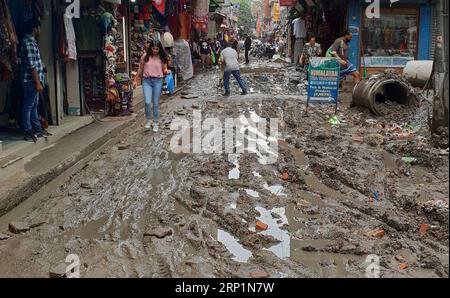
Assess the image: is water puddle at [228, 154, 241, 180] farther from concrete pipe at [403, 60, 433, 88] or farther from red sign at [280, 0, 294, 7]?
red sign at [280, 0, 294, 7]

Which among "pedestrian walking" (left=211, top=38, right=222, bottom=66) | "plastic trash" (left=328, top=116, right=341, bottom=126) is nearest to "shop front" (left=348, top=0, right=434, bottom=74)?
"plastic trash" (left=328, top=116, right=341, bottom=126)

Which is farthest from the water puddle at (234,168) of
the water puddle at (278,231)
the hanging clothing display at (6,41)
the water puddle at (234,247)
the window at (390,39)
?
the window at (390,39)

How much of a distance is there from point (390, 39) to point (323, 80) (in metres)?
9.41

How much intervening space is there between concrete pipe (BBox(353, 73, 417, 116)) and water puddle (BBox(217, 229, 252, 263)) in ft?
26.8

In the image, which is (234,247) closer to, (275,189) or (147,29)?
(275,189)

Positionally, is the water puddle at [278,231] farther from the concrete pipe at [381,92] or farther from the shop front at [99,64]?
the concrete pipe at [381,92]

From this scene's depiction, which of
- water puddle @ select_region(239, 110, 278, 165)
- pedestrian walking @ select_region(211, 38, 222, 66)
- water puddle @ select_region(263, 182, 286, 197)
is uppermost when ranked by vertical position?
pedestrian walking @ select_region(211, 38, 222, 66)

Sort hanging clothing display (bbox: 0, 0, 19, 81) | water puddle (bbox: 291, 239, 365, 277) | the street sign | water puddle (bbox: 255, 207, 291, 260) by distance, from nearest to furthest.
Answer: water puddle (bbox: 291, 239, 365, 277) < water puddle (bbox: 255, 207, 291, 260) < hanging clothing display (bbox: 0, 0, 19, 81) < the street sign

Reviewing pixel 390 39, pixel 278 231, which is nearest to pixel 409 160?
pixel 278 231

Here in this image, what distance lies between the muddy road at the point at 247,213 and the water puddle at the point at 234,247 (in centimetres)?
1

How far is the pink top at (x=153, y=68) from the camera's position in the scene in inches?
419

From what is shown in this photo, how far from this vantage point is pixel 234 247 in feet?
16.5

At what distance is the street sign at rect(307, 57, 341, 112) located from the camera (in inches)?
493
